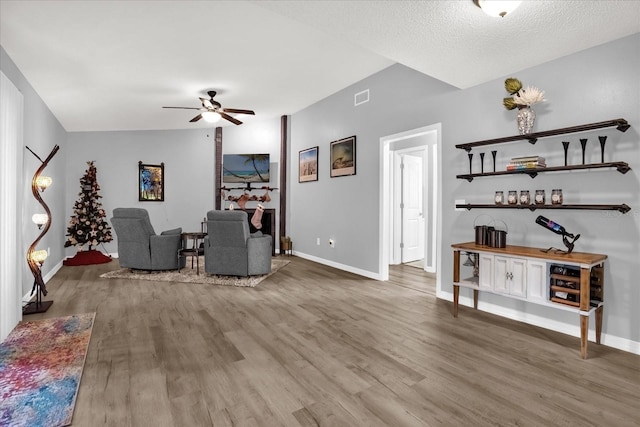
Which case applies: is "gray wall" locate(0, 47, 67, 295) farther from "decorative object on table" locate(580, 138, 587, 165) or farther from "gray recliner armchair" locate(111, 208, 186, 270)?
"decorative object on table" locate(580, 138, 587, 165)

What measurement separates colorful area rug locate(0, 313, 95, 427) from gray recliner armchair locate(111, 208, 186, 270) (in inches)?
82.0

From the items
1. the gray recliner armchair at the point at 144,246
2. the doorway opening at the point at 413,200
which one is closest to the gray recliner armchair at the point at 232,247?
the gray recliner armchair at the point at 144,246

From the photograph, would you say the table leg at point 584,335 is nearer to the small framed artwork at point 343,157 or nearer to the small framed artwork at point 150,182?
the small framed artwork at point 343,157

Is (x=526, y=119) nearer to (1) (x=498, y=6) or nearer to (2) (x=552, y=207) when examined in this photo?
(2) (x=552, y=207)

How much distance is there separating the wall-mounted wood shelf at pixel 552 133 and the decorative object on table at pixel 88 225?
6.98 meters

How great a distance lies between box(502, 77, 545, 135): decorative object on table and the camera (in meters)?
3.05

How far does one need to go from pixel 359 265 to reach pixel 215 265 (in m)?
2.29

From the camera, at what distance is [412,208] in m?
6.61

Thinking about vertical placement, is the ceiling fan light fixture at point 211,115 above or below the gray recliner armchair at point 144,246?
above

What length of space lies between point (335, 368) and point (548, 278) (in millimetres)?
1937

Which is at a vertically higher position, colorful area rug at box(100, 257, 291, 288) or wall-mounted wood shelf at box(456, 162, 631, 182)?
wall-mounted wood shelf at box(456, 162, 631, 182)

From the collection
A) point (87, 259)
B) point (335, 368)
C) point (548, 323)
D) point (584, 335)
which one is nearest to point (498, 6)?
point (584, 335)

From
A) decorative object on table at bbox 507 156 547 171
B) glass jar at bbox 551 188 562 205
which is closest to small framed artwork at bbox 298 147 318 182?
decorative object on table at bbox 507 156 547 171

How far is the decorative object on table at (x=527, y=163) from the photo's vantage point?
309 centimetres
